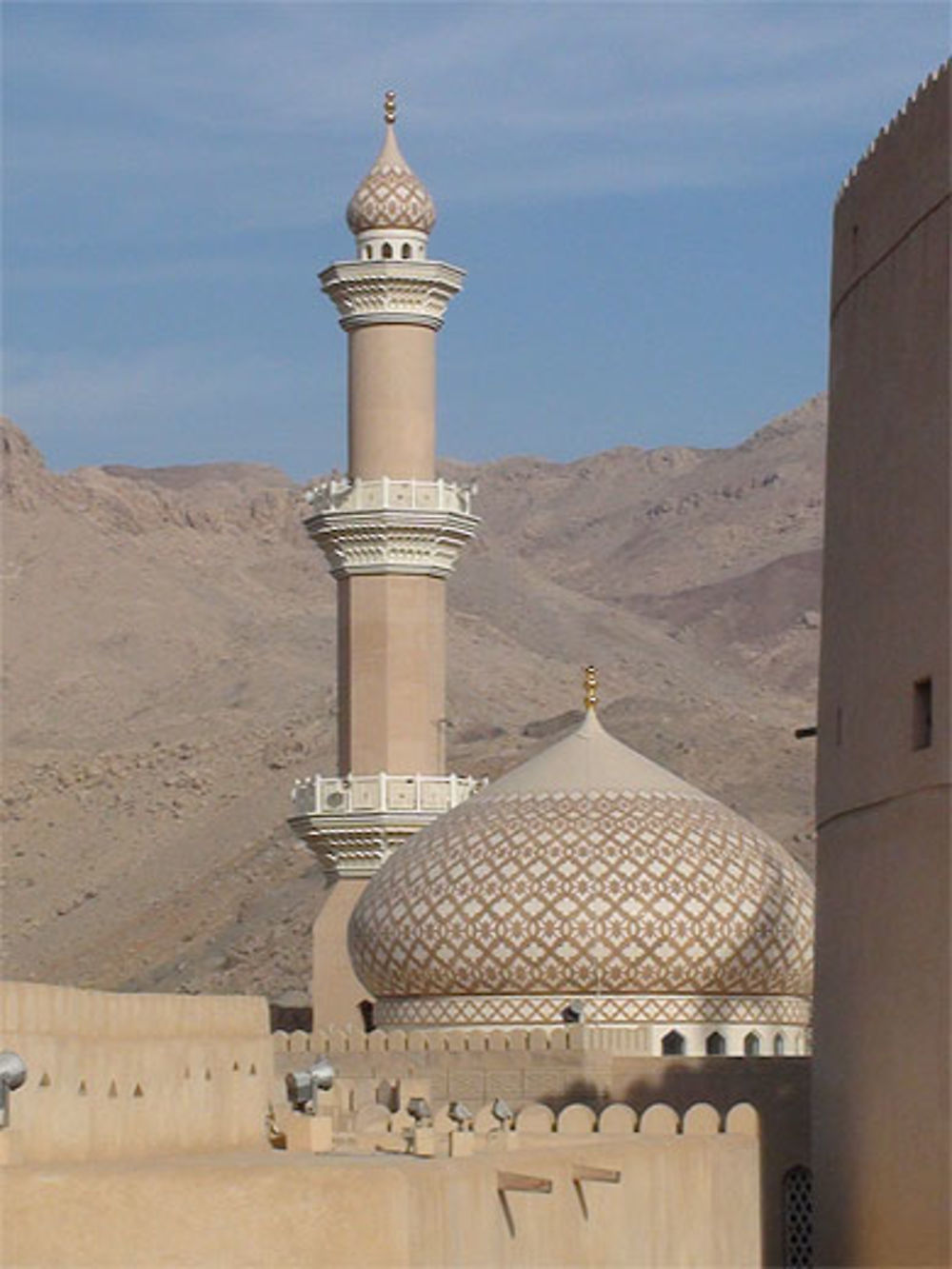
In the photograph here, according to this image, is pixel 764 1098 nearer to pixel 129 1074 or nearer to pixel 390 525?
pixel 390 525

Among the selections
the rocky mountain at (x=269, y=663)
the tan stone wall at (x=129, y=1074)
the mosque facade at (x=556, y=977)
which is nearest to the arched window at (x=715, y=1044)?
the mosque facade at (x=556, y=977)

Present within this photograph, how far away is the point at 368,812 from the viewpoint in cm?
2514

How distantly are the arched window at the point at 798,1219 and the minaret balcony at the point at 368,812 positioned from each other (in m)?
8.42

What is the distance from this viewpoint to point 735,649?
87.8 metres

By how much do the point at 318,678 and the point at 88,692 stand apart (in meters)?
5.75

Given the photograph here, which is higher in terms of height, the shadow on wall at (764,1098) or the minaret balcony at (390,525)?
the minaret balcony at (390,525)

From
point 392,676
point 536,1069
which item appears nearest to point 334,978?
point 392,676

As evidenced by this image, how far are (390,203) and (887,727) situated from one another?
1252 centimetres

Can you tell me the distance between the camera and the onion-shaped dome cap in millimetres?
26203

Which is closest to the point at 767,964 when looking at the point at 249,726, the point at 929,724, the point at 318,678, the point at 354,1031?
the point at 354,1031

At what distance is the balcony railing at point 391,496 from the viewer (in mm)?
25391

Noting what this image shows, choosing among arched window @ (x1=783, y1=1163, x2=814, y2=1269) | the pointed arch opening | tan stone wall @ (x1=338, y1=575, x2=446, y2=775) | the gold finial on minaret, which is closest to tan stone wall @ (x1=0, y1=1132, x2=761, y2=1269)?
arched window @ (x1=783, y1=1163, x2=814, y2=1269)

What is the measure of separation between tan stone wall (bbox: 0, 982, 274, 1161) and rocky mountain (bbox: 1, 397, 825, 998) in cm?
2718

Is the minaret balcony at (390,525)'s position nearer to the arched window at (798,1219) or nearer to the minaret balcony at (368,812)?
the minaret balcony at (368,812)
